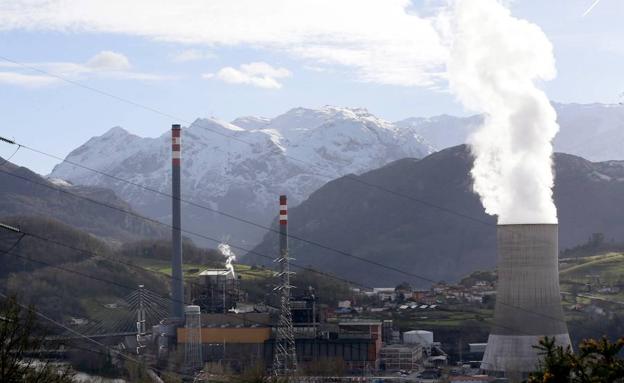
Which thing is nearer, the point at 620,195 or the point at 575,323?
the point at 575,323

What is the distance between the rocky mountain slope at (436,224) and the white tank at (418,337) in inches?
3123

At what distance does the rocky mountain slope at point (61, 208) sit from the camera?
572 feet

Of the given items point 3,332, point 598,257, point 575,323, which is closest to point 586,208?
point 598,257

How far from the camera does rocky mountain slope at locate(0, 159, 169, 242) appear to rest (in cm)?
17425

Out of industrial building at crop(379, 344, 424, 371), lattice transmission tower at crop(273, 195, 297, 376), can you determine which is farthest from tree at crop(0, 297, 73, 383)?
industrial building at crop(379, 344, 424, 371)

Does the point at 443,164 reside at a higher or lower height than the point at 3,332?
higher

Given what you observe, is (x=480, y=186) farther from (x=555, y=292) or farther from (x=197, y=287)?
(x=197, y=287)

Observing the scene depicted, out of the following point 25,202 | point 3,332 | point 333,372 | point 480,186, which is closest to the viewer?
point 3,332

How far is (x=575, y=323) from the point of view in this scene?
82688 millimetres

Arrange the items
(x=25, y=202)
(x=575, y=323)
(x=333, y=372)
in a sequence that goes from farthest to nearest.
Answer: (x=25, y=202), (x=575, y=323), (x=333, y=372)

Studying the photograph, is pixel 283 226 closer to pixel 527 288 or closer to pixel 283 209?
pixel 283 209

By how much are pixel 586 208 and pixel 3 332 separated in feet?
536

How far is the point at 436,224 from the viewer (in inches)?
7126

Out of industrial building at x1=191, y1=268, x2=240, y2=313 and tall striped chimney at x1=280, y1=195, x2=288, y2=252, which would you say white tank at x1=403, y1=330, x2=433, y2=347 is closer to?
tall striped chimney at x1=280, y1=195, x2=288, y2=252
